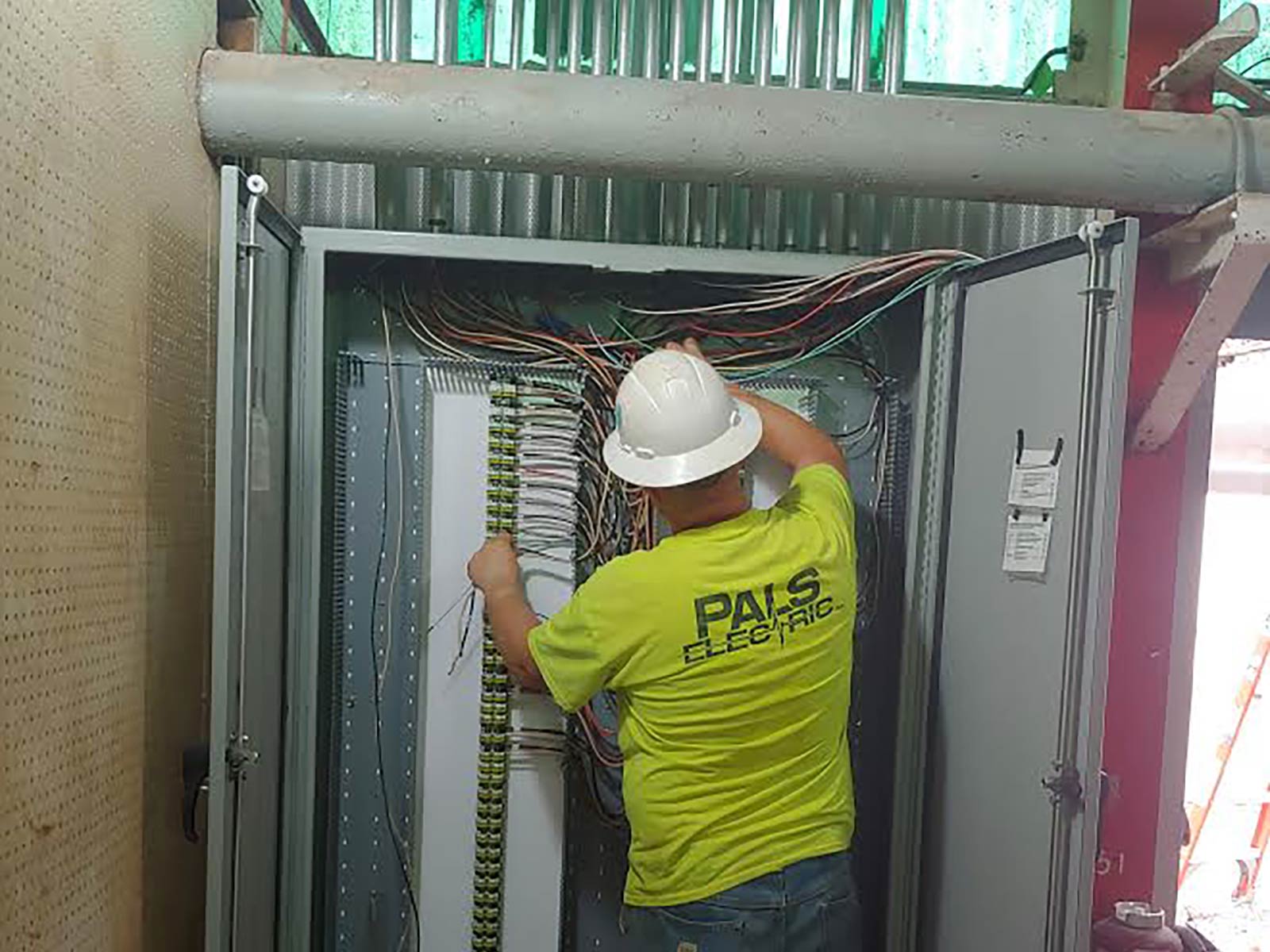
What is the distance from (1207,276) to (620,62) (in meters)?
1.08

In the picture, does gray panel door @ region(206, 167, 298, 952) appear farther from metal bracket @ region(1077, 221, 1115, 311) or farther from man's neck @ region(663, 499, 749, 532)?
metal bracket @ region(1077, 221, 1115, 311)

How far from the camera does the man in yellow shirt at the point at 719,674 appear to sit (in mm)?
1478

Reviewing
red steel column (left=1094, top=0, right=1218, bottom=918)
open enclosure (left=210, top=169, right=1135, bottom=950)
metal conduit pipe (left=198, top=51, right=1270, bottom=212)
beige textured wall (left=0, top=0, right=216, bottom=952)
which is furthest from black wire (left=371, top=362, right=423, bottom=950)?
red steel column (left=1094, top=0, right=1218, bottom=918)

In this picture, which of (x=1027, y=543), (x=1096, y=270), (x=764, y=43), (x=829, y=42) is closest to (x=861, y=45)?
(x=829, y=42)

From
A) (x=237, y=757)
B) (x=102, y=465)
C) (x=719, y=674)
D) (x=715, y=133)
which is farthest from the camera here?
(x=715, y=133)

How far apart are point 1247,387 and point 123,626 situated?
358cm

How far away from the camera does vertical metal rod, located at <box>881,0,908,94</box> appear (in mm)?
1957

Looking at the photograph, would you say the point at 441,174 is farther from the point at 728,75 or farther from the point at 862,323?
the point at 862,323

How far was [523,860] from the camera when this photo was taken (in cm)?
196

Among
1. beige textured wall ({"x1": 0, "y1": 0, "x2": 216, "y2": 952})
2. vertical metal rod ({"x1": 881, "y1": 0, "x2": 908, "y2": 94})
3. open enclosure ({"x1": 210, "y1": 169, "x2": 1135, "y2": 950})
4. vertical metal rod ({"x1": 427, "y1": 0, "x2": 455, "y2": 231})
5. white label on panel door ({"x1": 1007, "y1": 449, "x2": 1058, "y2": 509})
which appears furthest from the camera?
vertical metal rod ({"x1": 881, "y1": 0, "x2": 908, "y2": 94})

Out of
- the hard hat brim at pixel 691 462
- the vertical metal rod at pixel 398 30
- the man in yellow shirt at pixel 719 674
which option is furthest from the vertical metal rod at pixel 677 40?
the hard hat brim at pixel 691 462

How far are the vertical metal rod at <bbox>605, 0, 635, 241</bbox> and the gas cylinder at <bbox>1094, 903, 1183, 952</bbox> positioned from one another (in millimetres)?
1546

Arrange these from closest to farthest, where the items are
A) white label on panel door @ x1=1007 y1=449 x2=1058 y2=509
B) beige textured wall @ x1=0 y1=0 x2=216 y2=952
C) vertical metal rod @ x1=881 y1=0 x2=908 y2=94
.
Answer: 1. beige textured wall @ x1=0 y1=0 x2=216 y2=952
2. white label on panel door @ x1=1007 y1=449 x2=1058 y2=509
3. vertical metal rod @ x1=881 y1=0 x2=908 y2=94

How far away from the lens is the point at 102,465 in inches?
48.6
